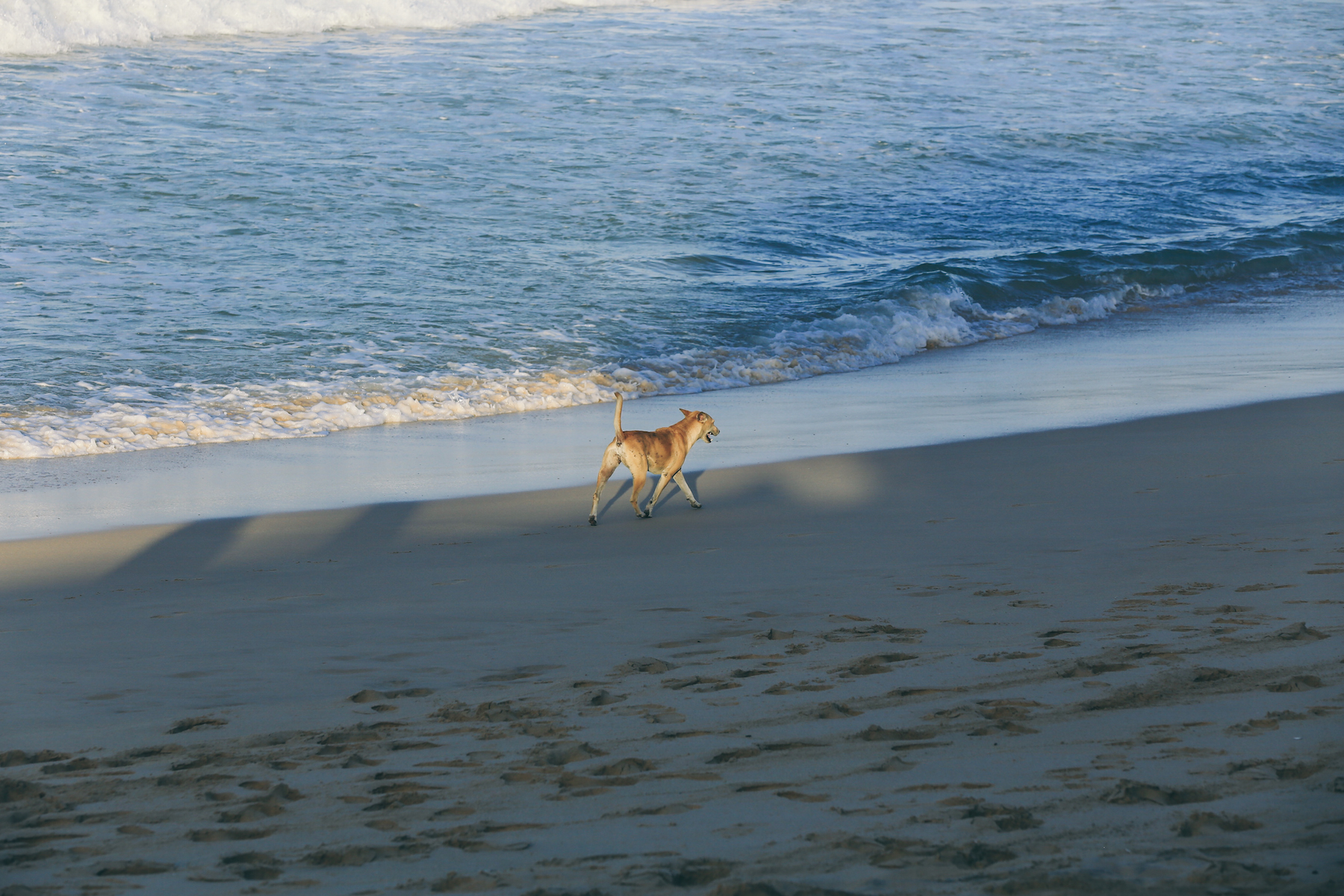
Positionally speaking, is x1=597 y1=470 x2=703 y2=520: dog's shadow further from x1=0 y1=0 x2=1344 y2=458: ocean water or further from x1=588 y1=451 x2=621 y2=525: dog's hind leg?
x1=0 y1=0 x2=1344 y2=458: ocean water

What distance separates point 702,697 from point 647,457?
3175 millimetres

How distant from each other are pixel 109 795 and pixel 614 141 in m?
17.7

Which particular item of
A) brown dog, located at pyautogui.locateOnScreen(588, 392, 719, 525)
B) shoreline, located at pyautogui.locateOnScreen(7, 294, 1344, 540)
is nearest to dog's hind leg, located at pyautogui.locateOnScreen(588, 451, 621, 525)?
brown dog, located at pyautogui.locateOnScreen(588, 392, 719, 525)

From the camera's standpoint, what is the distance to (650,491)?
7660 millimetres

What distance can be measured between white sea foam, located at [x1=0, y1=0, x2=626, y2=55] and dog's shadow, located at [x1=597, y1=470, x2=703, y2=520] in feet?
68.1

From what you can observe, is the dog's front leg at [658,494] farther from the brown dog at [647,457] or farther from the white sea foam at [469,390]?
the white sea foam at [469,390]

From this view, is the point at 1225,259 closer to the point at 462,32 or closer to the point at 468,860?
the point at 468,860

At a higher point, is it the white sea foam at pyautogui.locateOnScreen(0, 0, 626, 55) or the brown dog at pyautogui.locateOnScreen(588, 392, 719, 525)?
the white sea foam at pyautogui.locateOnScreen(0, 0, 626, 55)

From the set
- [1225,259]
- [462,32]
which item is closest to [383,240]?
[1225,259]

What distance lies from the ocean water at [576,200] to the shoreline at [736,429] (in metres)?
0.55

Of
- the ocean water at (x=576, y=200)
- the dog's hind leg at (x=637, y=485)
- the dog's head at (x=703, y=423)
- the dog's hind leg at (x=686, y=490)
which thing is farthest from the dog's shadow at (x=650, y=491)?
the ocean water at (x=576, y=200)

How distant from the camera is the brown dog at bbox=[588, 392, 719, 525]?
675 cm

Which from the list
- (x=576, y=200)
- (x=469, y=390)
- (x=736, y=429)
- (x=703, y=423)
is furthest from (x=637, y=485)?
(x=576, y=200)

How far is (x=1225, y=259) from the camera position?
16031 mm
